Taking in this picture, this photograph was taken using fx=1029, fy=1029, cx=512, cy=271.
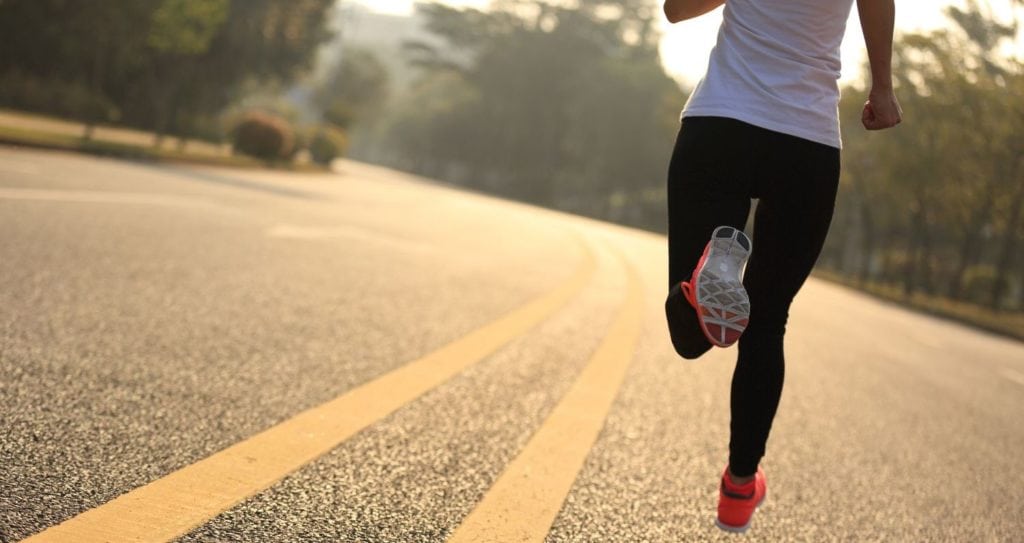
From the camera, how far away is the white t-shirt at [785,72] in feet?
8.43

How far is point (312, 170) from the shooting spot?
35688mm

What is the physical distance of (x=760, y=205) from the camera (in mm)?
2646

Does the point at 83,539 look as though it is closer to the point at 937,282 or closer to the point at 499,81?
the point at 937,282

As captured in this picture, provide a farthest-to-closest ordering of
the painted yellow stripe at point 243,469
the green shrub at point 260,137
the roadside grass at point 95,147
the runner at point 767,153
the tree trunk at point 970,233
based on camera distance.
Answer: the green shrub at point 260,137
the tree trunk at point 970,233
the roadside grass at point 95,147
the runner at point 767,153
the painted yellow stripe at point 243,469

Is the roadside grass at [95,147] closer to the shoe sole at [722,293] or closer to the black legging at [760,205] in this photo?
the black legging at [760,205]

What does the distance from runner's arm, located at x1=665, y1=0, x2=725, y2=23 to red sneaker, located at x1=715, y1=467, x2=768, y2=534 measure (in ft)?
4.14

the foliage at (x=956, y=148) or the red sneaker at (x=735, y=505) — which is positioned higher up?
the foliage at (x=956, y=148)

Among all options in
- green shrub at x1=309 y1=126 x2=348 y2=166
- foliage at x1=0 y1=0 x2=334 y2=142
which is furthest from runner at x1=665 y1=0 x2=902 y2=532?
green shrub at x1=309 y1=126 x2=348 y2=166

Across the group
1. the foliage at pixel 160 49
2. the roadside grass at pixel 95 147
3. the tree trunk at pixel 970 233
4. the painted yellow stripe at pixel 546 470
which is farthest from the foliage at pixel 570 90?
the painted yellow stripe at pixel 546 470

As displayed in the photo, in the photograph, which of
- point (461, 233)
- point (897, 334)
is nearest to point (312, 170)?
point (461, 233)

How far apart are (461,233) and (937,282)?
145 ft

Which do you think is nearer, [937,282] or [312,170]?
[312,170]

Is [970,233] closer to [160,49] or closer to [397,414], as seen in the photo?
[160,49]

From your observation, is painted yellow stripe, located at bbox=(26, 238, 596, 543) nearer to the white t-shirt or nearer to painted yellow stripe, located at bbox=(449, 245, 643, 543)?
painted yellow stripe, located at bbox=(449, 245, 643, 543)
